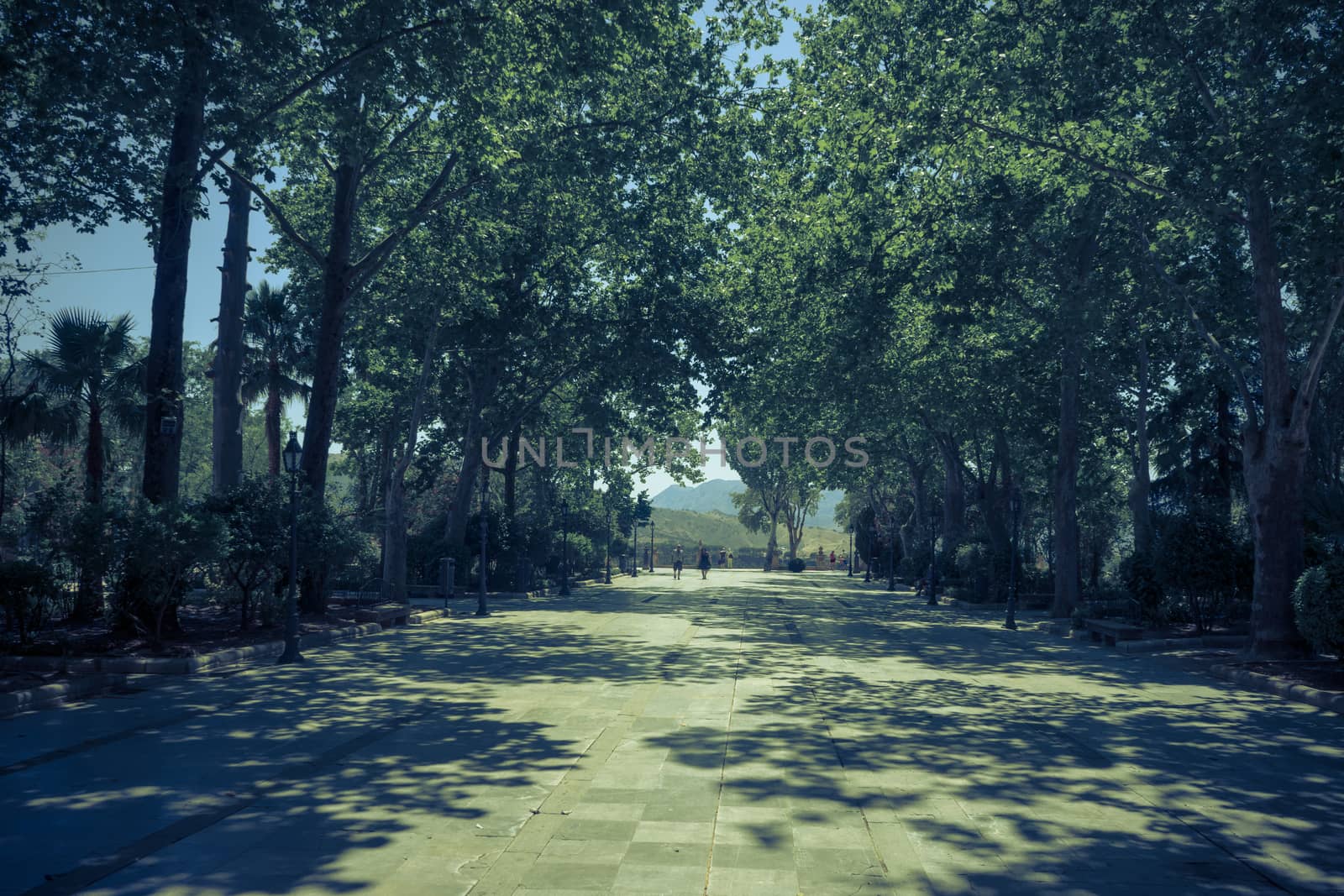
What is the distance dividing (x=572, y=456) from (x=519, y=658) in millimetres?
31615

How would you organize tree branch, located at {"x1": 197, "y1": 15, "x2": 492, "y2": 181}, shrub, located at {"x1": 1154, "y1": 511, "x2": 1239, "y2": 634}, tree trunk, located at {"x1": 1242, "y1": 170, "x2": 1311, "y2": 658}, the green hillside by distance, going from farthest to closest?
the green hillside < shrub, located at {"x1": 1154, "y1": 511, "x2": 1239, "y2": 634} < tree trunk, located at {"x1": 1242, "y1": 170, "x2": 1311, "y2": 658} < tree branch, located at {"x1": 197, "y1": 15, "x2": 492, "y2": 181}

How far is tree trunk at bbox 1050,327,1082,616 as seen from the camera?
2623 centimetres

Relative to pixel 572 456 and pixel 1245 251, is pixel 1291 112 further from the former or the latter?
pixel 572 456

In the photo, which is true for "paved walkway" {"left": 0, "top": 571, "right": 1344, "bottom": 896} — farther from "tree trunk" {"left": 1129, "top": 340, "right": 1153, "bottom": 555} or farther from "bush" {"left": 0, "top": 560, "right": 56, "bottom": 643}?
"tree trunk" {"left": 1129, "top": 340, "right": 1153, "bottom": 555}

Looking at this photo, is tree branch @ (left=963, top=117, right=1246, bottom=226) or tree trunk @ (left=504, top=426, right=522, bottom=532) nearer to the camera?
tree branch @ (left=963, top=117, right=1246, bottom=226)

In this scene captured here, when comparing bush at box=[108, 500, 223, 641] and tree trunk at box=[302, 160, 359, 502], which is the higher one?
tree trunk at box=[302, 160, 359, 502]

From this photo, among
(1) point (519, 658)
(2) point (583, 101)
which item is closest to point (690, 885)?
(1) point (519, 658)

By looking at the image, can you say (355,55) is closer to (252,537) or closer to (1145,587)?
(252,537)

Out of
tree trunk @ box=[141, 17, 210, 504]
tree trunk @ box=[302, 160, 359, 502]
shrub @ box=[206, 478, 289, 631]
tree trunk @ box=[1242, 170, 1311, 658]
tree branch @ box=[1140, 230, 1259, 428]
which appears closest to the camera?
tree trunk @ box=[141, 17, 210, 504]

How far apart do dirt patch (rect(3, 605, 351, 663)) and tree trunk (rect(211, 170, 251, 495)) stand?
5380mm

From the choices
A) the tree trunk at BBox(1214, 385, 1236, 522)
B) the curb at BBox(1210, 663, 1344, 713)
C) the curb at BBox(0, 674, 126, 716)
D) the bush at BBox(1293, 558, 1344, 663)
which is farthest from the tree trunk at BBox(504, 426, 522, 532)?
the bush at BBox(1293, 558, 1344, 663)

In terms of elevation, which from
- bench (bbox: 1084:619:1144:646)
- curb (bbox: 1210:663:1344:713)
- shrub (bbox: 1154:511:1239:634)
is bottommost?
curb (bbox: 1210:663:1344:713)

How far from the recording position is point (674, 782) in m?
7.34

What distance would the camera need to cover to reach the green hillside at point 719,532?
137 m
